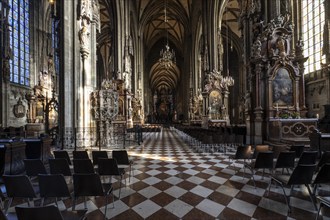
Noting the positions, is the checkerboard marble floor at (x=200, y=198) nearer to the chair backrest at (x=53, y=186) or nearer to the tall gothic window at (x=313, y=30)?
the chair backrest at (x=53, y=186)

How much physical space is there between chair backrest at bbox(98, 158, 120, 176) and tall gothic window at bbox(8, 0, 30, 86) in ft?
66.0

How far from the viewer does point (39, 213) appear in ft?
4.99

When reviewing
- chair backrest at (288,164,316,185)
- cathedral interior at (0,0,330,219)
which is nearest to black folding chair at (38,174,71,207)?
cathedral interior at (0,0,330,219)

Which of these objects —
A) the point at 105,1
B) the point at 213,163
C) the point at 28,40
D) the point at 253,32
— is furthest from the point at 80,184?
the point at 28,40

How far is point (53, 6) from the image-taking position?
10.2 metres

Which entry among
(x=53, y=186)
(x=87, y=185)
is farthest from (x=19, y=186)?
(x=87, y=185)

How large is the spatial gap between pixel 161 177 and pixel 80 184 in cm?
242

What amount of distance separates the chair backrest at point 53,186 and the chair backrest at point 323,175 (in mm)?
3615

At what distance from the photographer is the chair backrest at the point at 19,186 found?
2.48m

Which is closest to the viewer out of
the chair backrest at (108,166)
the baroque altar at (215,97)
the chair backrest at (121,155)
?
the chair backrest at (108,166)

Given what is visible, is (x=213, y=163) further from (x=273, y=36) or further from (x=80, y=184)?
(x=273, y=36)

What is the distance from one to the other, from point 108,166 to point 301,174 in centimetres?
332

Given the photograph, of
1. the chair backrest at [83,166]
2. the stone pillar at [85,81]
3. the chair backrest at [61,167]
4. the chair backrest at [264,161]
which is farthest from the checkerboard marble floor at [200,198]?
the stone pillar at [85,81]

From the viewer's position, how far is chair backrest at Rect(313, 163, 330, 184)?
9.29 feet
